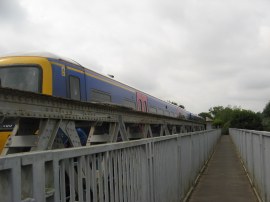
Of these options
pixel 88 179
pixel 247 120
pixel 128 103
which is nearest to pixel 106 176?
pixel 88 179

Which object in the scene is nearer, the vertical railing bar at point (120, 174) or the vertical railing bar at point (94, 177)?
the vertical railing bar at point (94, 177)

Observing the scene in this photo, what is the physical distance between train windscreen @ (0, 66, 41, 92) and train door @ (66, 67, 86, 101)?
85 centimetres

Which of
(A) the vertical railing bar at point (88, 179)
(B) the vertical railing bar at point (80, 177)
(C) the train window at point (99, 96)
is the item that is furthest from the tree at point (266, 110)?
(B) the vertical railing bar at point (80, 177)

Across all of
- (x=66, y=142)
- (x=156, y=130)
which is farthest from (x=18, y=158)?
(x=156, y=130)

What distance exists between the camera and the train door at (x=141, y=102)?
1903cm

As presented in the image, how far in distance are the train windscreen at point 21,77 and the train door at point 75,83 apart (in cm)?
85

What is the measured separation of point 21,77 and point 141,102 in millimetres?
10123

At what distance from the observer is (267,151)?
7.81m

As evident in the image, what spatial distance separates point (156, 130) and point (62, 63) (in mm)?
6667

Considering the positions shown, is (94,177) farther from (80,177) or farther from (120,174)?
(120,174)

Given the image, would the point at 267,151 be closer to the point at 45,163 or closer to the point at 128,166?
the point at 128,166

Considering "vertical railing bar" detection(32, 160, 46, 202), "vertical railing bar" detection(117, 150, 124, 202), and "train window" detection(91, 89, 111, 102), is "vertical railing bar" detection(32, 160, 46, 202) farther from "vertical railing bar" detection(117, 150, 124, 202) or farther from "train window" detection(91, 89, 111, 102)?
"train window" detection(91, 89, 111, 102)

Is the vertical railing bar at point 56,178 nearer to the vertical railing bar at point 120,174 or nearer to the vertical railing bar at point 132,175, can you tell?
the vertical railing bar at point 120,174

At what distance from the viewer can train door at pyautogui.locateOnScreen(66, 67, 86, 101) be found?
34.7 ft
